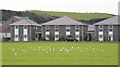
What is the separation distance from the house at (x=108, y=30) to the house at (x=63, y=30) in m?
3.19

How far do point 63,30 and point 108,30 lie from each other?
860 cm

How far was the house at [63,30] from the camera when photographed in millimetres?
77812

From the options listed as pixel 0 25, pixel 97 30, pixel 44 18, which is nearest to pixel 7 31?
pixel 0 25

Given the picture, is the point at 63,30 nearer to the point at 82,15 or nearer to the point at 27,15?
the point at 27,15

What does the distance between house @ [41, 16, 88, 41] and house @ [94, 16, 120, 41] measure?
3.19 metres

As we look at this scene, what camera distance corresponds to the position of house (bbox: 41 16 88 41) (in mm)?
77812

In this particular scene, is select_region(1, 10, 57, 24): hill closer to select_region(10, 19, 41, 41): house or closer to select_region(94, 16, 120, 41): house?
select_region(10, 19, 41, 41): house

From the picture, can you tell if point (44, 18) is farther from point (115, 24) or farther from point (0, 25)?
point (115, 24)

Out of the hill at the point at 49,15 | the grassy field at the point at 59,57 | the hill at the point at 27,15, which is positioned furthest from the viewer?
the hill at the point at 49,15

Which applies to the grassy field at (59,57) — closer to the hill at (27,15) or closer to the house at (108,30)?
the house at (108,30)

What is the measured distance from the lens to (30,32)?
81.1 meters

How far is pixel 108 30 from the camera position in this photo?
76438 mm

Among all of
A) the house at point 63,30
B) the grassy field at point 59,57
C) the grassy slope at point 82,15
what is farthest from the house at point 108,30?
the grassy slope at point 82,15

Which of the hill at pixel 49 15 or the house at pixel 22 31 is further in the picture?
the hill at pixel 49 15
